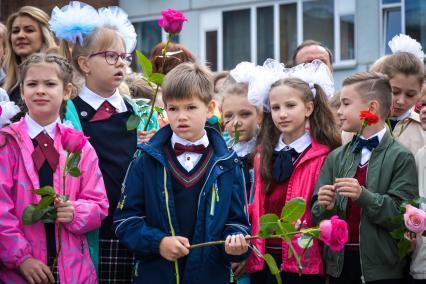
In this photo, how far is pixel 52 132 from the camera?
15.7ft

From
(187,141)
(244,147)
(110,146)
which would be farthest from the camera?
(244,147)

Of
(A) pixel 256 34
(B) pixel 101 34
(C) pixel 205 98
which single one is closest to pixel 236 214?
(C) pixel 205 98

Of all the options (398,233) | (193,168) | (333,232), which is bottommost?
(398,233)

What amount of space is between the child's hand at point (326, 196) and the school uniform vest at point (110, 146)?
114 cm

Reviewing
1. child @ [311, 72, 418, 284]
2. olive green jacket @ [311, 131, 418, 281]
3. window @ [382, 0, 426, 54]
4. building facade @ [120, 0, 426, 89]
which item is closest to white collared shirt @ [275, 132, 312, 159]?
child @ [311, 72, 418, 284]

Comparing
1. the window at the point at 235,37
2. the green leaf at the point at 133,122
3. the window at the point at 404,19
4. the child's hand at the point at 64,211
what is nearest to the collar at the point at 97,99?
the green leaf at the point at 133,122

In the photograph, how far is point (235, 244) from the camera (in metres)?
4.19

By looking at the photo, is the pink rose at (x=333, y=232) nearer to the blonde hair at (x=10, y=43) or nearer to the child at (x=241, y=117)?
the child at (x=241, y=117)

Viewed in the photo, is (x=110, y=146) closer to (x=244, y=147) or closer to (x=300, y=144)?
(x=244, y=147)

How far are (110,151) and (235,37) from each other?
13.4 metres

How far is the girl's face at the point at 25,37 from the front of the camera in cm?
627

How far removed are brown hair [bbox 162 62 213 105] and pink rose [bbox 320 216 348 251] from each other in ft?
3.47

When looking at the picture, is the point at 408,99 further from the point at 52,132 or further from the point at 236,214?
the point at 52,132

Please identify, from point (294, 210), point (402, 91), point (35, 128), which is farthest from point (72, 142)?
point (402, 91)
